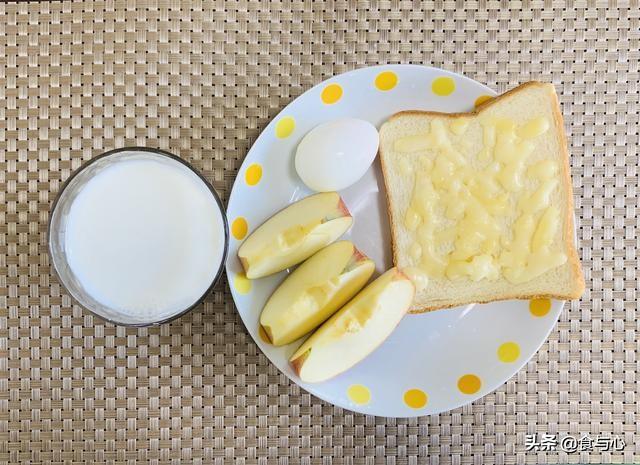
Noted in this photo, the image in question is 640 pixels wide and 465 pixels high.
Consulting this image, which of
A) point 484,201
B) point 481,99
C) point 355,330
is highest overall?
point 481,99

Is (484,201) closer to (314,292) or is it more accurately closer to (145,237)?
(314,292)

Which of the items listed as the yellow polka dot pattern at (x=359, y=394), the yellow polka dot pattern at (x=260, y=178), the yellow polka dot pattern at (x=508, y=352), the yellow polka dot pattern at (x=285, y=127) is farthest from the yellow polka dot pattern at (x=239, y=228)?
the yellow polka dot pattern at (x=508, y=352)

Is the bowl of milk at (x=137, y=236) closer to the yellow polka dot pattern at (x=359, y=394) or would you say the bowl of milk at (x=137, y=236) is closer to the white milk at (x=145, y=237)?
the white milk at (x=145, y=237)

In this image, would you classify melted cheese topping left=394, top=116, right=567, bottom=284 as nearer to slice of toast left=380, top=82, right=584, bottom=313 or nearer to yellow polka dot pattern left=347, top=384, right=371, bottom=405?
slice of toast left=380, top=82, right=584, bottom=313

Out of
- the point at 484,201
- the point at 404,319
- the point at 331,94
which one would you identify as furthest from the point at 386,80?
the point at 404,319

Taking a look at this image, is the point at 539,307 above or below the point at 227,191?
below

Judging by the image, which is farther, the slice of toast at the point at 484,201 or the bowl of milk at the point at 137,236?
the slice of toast at the point at 484,201

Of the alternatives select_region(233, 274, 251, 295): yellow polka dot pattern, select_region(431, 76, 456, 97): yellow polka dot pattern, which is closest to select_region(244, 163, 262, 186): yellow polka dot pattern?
select_region(233, 274, 251, 295): yellow polka dot pattern
